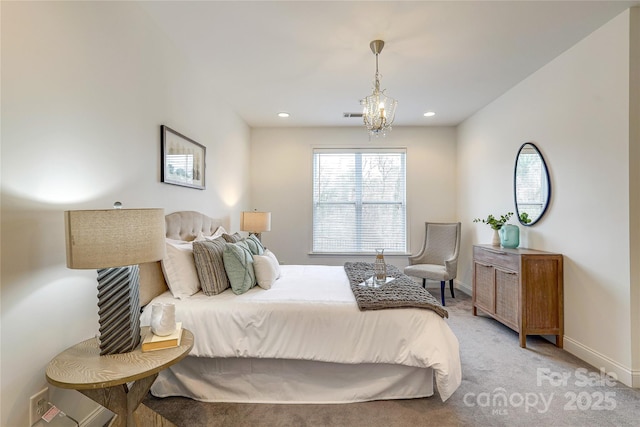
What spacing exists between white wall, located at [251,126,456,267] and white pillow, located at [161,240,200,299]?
2786 mm

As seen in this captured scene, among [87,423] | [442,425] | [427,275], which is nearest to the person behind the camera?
[87,423]

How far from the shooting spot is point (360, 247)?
488 cm

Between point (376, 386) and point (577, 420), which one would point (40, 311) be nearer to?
point (376, 386)

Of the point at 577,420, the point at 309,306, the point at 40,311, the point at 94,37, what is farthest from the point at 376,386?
the point at 94,37

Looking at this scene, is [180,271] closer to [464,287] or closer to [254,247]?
[254,247]

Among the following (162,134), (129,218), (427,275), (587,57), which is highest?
(587,57)

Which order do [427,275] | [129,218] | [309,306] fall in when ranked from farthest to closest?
1. [427,275]
2. [309,306]
3. [129,218]

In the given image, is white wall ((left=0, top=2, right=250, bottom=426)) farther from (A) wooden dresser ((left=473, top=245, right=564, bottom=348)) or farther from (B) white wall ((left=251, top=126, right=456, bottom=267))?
(A) wooden dresser ((left=473, top=245, right=564, bottom=348))

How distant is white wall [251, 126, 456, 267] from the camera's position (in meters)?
4.83

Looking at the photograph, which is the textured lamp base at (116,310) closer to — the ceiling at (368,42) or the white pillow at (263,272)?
the white pillow at (263,272)

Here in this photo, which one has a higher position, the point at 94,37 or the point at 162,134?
the point at 94,37

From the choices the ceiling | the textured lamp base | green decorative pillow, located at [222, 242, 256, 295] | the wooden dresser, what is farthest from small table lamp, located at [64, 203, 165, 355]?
the wooden dresser

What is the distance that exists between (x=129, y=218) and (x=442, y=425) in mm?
2004

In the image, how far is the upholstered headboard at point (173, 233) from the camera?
1945 millimetres
